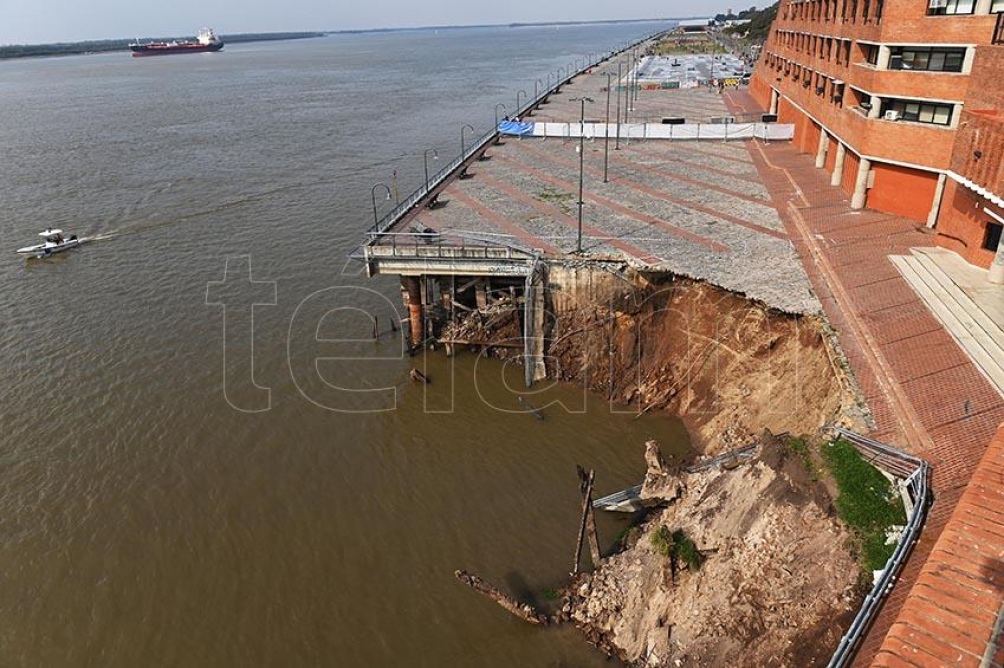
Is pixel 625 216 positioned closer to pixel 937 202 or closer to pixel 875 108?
pixel 875 108

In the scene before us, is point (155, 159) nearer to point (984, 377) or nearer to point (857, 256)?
point (857, 256)

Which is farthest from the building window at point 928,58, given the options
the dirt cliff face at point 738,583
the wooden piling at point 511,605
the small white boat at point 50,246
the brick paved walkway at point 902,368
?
the small white boat at point 50,246

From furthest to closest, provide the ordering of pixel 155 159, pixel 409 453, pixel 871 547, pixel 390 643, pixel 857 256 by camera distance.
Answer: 1. pixel 155 159
2. pixel 857 256
3. pixel 409 453
4. pixel 390 643
5. pixel 871 547

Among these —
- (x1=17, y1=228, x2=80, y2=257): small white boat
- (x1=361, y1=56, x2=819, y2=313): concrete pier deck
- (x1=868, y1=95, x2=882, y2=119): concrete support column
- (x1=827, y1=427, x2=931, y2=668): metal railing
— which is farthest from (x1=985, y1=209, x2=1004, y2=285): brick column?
(x1=17, y1=228, x2=80, y2=257): small white boat

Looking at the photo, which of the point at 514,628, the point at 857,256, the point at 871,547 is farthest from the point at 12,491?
the point at 857,256

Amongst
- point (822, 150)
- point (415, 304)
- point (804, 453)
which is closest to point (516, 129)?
point (822, 150)

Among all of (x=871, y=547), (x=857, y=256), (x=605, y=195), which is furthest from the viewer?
(x=605, y=195)
